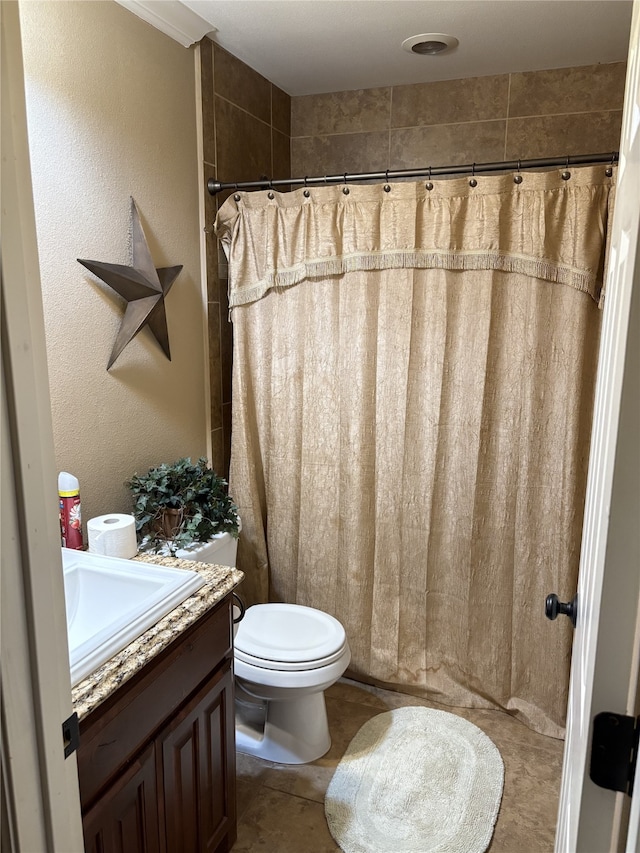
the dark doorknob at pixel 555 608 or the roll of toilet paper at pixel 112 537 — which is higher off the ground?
the dark doorknob at pixel 555 608

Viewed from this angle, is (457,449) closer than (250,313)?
Yes

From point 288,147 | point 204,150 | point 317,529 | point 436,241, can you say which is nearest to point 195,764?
point 317,529

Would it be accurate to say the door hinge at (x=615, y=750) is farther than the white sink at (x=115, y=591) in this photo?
No

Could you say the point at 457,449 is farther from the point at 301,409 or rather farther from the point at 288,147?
the point at 288,147

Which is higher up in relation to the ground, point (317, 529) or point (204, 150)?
point (204, 150)

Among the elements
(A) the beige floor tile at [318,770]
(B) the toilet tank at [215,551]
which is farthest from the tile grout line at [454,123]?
(A) the beige floor tile at [318,770]

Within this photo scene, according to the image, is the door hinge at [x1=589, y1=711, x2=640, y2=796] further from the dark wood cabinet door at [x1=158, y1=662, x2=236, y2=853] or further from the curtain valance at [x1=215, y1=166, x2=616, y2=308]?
the curtain valance at [x1=215, y1=166, x2=616, y2=308]

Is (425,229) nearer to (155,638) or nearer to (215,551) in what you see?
(215,551)

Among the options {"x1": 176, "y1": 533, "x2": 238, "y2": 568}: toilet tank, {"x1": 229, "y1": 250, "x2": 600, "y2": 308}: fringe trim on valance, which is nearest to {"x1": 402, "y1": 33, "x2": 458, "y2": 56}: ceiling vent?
{"x1": 229, "y1": 250, "x2": 600, "y2": 308}: fringe trim on valance

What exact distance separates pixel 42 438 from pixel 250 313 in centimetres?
174

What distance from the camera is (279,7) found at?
1.96 metres

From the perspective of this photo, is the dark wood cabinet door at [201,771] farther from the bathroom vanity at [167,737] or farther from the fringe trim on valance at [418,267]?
the fringe trim on valance at [418,267]

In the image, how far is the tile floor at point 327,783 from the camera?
180 centimetres

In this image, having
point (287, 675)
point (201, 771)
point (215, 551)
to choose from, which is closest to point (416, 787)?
point (287, 675)
